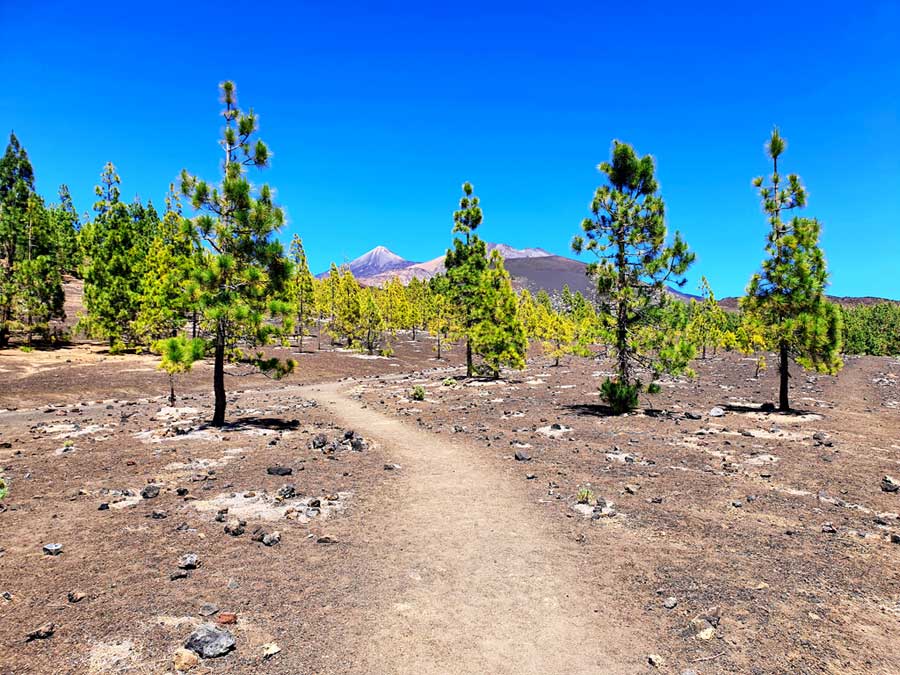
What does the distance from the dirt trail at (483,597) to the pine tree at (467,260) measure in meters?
28.4

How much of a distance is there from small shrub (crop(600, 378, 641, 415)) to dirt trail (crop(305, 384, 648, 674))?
13.1m

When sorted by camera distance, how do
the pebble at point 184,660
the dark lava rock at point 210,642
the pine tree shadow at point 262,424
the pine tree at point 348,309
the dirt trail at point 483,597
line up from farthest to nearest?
the pine tree at point 348,309 → the pine tree shadow at point 262,424 → the dirt trail at point 483,597 → the dark lava rock at point 210,642 → the pebble at point 184,660

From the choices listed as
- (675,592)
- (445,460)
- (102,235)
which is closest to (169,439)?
(445,460)

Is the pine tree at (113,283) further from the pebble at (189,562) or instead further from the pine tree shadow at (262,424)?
the pebble at (189,562)

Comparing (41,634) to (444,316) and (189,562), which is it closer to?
(189,562)

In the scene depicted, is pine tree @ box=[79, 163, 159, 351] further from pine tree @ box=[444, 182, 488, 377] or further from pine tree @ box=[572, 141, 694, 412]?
pine tree @ box=[572, 141, 694, 412]

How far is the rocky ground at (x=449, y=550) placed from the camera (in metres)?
5.64

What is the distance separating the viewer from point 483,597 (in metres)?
6.87

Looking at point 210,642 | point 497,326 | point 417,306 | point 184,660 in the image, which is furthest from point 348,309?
point 184,660

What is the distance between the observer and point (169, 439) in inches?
661

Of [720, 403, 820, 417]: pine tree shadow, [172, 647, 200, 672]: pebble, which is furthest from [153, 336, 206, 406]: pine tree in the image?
[720, 403, 820, 417]: pine tree shadow

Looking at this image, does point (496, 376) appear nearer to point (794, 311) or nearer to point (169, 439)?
point (794, 311)

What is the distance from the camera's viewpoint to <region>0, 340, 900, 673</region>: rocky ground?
18.5 ft

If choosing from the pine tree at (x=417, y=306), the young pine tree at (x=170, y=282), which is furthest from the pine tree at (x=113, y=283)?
the pine tree at (x=417, y=306)
